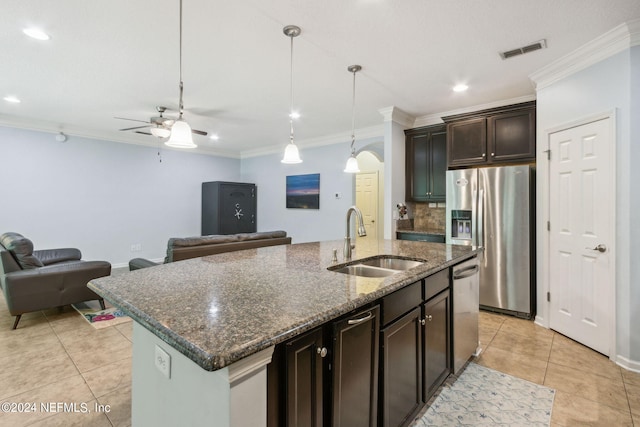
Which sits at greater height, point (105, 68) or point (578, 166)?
point (105, 68)

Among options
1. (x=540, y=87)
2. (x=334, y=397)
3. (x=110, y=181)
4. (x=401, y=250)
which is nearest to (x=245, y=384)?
(x=334, y=397)

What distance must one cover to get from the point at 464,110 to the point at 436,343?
340cm

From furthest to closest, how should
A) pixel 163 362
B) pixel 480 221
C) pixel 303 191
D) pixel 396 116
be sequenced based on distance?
pixel 303 191 → pixel 396 116 → pixel 480 221 → pixel 163 362

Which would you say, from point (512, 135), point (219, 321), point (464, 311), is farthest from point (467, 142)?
point (219, 321)

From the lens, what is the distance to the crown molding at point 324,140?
17.3 ft

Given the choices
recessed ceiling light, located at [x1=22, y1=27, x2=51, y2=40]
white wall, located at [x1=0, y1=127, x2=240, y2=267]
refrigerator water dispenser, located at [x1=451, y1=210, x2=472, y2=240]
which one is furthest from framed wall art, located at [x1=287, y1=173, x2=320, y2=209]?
recessed ceiling light, located at [x1=22, y1=27, x2=51, y2=40]

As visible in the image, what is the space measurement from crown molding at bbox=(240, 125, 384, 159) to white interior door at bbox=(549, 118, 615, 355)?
8.81 feet

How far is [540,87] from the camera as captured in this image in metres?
3.16

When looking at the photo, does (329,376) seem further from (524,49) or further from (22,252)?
(22,252)

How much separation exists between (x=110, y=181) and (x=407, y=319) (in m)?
6.22

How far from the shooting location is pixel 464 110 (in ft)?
13.7

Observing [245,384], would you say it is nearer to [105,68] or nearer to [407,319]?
[407,319]

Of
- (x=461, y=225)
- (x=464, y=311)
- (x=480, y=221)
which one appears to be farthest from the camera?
(x=461, y=225)

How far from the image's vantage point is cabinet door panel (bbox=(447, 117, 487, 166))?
3.81m
